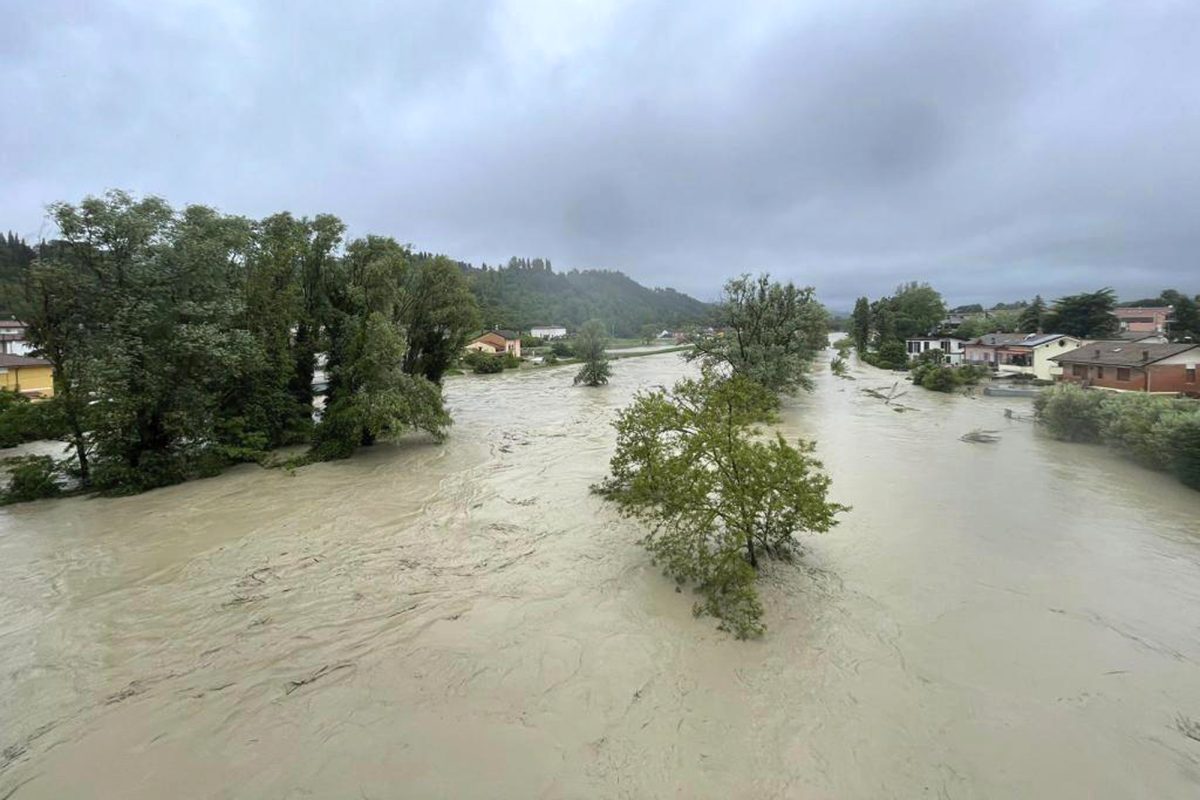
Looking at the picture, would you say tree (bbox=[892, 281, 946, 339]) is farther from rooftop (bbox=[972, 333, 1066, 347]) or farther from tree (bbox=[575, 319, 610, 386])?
tree (bbox=[575, 319, 610, 386])

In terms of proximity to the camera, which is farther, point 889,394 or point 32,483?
point 889,394

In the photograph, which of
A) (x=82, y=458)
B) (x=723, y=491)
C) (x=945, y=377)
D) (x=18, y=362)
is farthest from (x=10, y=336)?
(x=945, y=377)

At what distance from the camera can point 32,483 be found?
42.7 ft

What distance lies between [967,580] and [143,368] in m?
18.8

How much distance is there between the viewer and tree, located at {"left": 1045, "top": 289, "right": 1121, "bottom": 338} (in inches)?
1813

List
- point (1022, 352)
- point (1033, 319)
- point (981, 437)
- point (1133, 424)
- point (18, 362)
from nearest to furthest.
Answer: point (1133, 424), point (981, 437), point (18, 362), point (1022, 352), point (1033, 319)

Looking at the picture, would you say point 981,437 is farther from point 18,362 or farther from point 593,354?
point 18,362

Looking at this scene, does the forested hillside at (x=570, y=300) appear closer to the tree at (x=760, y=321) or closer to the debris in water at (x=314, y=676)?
the tree at (x=760, y=321)

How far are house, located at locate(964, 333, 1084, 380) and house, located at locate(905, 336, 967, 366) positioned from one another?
235 cm

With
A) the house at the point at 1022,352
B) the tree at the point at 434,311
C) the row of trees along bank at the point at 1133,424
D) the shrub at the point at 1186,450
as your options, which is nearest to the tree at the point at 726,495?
the shrub at the point at 1186,450

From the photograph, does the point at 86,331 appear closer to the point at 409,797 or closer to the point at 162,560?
the point at 162,560

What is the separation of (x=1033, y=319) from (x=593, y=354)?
50.5 metres

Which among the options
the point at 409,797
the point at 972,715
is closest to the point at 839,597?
the point at 972,715

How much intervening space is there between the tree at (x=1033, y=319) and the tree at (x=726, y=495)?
6000 cm
